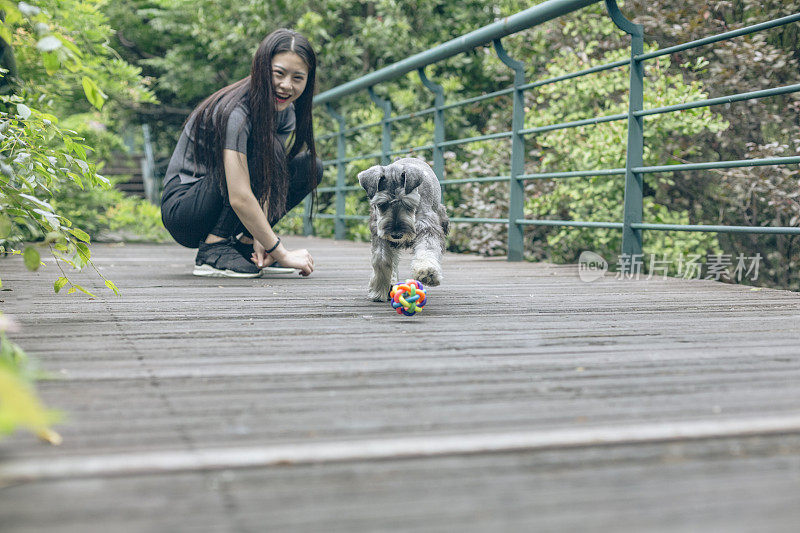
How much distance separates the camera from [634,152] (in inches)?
161

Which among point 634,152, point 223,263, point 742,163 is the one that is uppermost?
point 634,152

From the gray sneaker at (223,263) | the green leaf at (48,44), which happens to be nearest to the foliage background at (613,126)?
the gray sneaker at (223,263)

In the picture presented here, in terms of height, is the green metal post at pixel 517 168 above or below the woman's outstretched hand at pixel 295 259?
above

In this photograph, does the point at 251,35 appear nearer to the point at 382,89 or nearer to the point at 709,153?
the point at 382,89

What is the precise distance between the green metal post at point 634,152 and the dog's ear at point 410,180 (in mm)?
1445

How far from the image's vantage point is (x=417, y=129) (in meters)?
8.91

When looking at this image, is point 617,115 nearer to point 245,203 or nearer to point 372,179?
point 372,179

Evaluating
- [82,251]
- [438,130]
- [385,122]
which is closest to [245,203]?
[82,251]

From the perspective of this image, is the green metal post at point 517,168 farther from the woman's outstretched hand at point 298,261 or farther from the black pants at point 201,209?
the woman's outstretched hand at point 298,261

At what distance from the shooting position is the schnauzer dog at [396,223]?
3000 mm

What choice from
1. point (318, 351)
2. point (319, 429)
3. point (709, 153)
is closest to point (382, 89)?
point (709, 153)

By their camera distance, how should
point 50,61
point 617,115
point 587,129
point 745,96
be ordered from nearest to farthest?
point 50,61 < point 745,96 < point 617,115 < point 587,129

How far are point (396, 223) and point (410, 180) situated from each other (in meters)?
0.16

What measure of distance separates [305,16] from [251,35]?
40.0 inches
